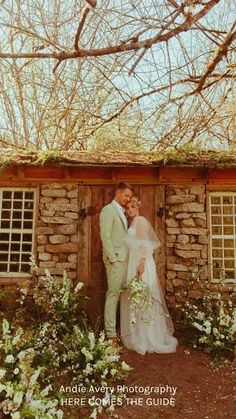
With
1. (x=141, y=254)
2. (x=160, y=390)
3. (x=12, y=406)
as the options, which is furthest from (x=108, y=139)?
(x=12, y=406)

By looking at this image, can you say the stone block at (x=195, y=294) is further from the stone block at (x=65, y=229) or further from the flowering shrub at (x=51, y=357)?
the stone block at (x=65, y=229)

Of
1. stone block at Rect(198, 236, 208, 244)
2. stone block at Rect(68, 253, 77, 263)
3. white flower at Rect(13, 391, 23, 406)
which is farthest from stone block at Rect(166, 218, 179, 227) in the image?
white flower at Rect(13, 391, 23, 406)

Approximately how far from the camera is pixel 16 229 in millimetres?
7484

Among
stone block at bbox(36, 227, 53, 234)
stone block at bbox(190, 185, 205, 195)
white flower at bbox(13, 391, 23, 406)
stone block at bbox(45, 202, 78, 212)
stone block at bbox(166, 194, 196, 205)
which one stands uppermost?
stone block at bbox(190, 185, 205, 195)

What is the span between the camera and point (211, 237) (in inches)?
293

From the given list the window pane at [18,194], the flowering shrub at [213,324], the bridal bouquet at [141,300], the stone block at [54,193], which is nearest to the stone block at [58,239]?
the stone block at [54,193]

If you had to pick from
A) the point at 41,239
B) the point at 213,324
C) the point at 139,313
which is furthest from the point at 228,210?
the point at 41,239

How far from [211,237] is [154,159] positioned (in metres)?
1.83

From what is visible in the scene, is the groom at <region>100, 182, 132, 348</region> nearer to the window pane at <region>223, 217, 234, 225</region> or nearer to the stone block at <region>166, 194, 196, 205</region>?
the stone block at <region>166, 194, 196, 205</region>

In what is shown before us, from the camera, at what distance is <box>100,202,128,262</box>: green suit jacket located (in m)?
6.04

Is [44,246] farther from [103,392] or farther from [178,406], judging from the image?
[178,406]

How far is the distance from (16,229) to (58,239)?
2.81 feet

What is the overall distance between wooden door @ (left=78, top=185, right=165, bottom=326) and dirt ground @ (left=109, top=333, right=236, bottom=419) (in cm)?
147

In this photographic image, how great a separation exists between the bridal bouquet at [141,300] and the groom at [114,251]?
22 centimetres
